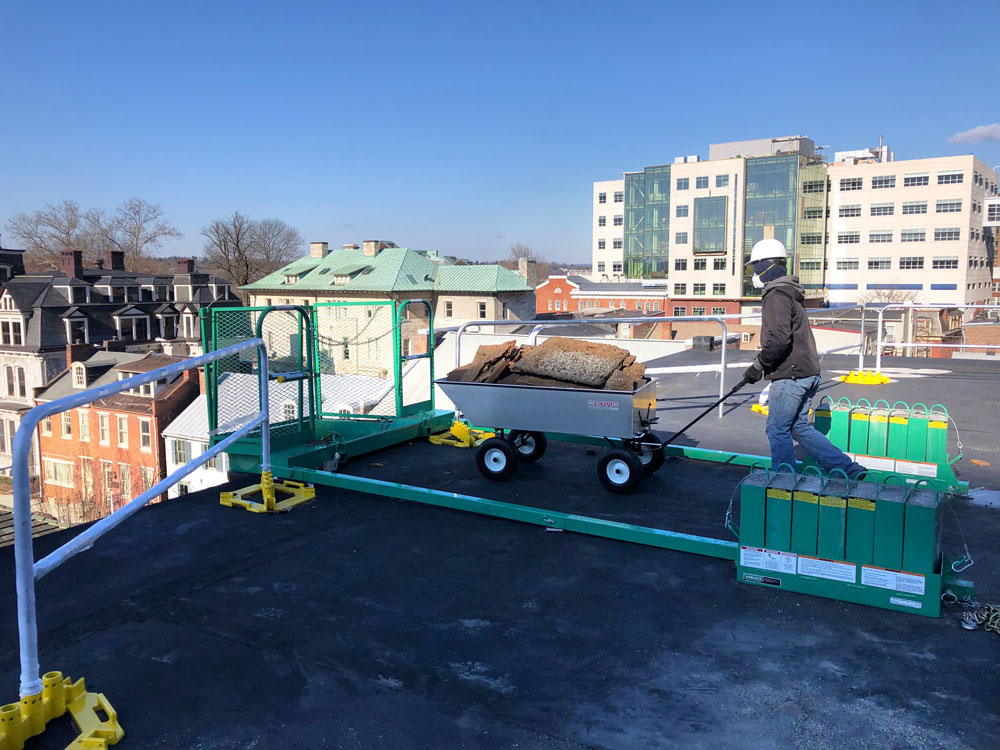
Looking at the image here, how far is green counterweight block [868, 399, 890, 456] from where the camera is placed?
735 centimetres

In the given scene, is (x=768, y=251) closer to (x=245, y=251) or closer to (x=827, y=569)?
(x=827, y=569)

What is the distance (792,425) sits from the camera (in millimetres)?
6066

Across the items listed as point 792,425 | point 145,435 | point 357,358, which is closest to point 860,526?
point 792,425

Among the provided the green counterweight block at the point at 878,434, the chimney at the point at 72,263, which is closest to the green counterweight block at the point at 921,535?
the green counterweight block at the point at 878,434

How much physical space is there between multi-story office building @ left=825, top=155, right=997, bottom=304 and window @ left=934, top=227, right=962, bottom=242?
0.08m

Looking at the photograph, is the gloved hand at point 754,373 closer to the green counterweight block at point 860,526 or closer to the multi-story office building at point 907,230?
the green counterweight block at point 860,526

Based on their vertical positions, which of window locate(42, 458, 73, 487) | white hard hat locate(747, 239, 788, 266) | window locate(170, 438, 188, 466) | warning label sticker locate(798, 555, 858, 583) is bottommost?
window locate(42, 458, 73, 487)

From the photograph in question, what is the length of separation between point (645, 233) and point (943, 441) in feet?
241

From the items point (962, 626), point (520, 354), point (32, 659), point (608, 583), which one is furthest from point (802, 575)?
point (32, 659)

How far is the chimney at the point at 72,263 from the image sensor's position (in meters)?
51.6

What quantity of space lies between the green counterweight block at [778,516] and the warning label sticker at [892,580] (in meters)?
0.47

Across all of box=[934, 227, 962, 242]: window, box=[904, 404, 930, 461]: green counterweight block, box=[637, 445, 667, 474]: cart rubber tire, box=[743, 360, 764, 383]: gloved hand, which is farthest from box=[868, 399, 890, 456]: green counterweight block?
box=[934, 227, 962, 242]: window

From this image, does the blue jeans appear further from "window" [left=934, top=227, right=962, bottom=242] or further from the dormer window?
"window" [left=934, top=227, right=962, bottom=242]

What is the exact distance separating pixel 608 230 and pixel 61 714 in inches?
3674
